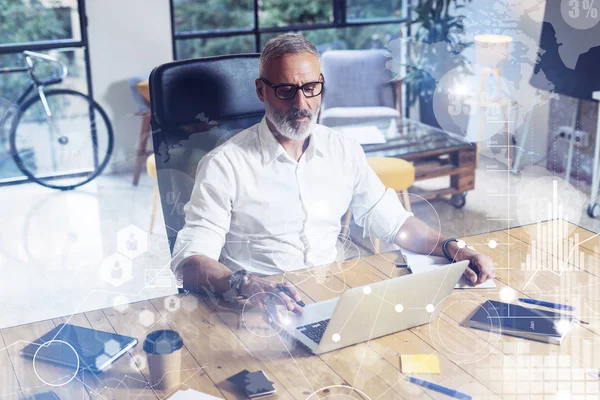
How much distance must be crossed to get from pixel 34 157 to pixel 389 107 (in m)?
1.73

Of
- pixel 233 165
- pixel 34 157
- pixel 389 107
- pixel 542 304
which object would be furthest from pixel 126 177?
pixel 542 304

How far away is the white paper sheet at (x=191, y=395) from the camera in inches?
37.1

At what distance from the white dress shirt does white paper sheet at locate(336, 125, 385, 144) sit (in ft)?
4.22

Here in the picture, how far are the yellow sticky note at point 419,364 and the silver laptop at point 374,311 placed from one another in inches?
2.6

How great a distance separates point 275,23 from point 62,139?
1.29 m

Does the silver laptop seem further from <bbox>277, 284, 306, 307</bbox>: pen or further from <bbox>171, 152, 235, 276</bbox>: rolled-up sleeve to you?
<bbox>171, 152, 235, 276</bbox>: rolled-up sleeve

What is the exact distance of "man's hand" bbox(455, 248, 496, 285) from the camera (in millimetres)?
1273

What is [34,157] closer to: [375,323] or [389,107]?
[389,107]

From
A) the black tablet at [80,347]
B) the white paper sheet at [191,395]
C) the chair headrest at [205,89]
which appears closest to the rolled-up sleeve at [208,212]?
the chair headrest at [205,89]

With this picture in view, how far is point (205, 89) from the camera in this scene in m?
1.53
